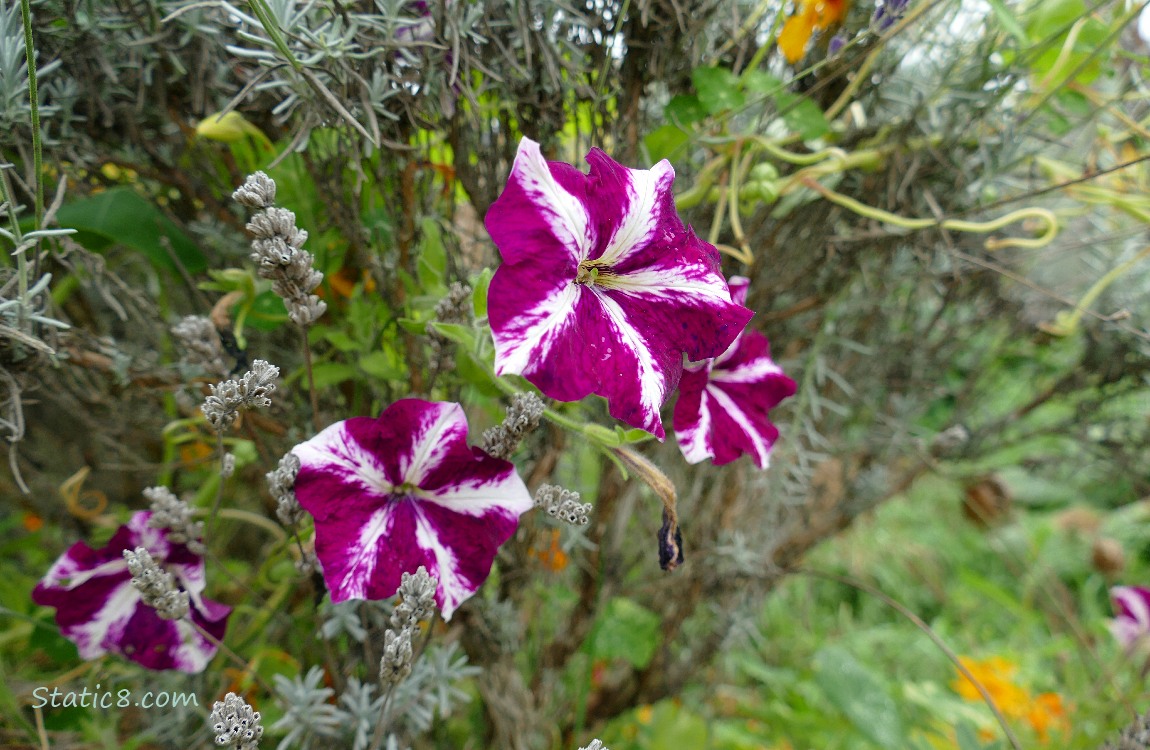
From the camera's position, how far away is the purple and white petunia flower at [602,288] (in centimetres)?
38

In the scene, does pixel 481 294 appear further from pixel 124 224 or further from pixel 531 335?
pixel 124 224

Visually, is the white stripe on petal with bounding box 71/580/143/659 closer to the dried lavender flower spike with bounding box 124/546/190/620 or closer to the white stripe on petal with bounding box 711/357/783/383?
the dried lavender flower spike with bounding box 124/546/190/620

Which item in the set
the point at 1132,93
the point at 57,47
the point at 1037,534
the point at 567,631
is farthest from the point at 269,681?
the point at 1037,534

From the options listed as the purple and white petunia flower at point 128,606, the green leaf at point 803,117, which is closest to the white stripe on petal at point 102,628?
the purple and white petunia flower at point 128,606

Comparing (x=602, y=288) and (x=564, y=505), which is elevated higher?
(x=602, y=288)

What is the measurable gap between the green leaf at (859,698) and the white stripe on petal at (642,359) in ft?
2.96

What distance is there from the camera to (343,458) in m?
0.46

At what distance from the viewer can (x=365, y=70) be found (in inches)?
19.9

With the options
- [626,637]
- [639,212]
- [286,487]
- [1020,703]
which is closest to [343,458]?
[286,487]

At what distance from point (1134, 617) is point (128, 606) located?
1422 mm

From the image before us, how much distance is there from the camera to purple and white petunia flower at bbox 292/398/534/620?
45 cm

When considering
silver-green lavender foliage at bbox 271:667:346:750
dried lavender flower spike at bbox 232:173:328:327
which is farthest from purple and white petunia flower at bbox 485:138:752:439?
silver-green lavender foliage at bbox 271:667:346:750

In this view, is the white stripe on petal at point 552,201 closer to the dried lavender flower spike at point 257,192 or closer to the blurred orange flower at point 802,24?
the dried lavender flower spike at point 257,192

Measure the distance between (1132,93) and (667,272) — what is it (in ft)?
2.27
